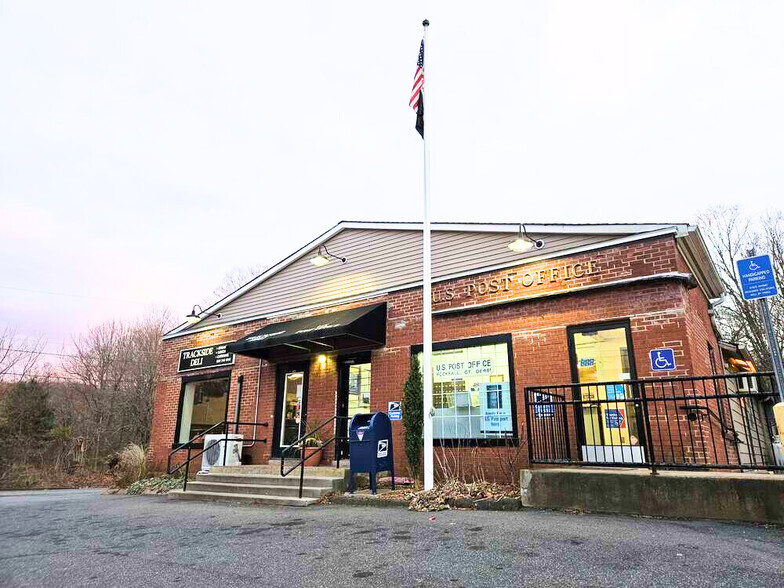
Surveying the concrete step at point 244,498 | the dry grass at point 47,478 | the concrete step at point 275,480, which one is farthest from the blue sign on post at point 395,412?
the dry grass at point 47,478

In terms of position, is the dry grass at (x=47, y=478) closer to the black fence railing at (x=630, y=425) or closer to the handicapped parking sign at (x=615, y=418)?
the black fence railing at (x=630, y=425)

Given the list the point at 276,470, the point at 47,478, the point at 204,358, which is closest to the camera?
the point at 276,470

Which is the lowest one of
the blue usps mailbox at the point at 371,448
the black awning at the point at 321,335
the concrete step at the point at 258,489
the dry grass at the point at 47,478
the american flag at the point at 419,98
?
the dry grass at the point at 47,478

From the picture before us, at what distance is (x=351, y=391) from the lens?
11.4 m

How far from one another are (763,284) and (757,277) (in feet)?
0.32

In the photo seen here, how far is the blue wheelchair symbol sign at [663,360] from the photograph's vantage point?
7.45 metres

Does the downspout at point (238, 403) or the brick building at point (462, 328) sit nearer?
the brick building at point (462, 328)

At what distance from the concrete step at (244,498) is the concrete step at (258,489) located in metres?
0.12

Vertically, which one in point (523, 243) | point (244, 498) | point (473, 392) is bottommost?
point (244, 498)

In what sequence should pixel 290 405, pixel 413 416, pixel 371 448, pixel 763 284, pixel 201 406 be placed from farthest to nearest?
pixel 201 406
pixel 290 405
pixel 413 416
pixel 371 448
pixel 763 284

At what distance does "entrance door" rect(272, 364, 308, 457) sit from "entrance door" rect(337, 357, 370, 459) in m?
1.13

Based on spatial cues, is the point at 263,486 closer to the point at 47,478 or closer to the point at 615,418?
the point at 615,418

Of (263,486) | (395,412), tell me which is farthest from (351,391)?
(263,486)

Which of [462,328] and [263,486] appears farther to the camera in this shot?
[462,328]
